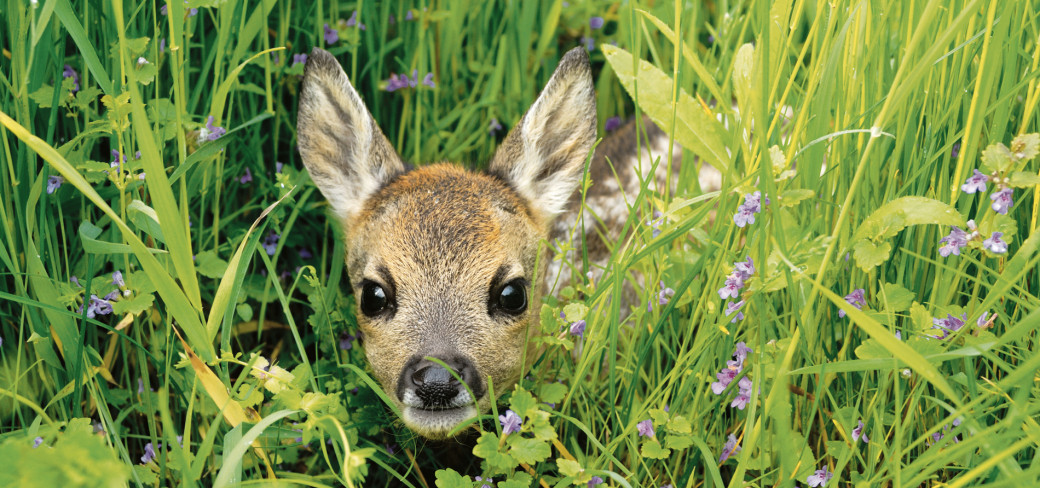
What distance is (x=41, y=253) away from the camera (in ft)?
9.21

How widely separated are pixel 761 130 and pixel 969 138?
2.52ft

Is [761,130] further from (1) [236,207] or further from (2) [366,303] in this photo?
(1) [236,207]

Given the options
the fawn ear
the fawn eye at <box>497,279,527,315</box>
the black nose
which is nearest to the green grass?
the black nose

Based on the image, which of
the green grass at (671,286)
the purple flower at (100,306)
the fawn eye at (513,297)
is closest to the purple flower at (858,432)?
the green grass at (671,286)

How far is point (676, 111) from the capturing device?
2.47 meters

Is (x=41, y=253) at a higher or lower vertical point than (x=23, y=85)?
lower

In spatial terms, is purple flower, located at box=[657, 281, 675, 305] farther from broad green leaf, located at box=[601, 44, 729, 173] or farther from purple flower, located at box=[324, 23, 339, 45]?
purple flower, located at box=[324, 23, 339, 45]

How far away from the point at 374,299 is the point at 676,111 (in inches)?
58.6

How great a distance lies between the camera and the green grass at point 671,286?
2.13 metres

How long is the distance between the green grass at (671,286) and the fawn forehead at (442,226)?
0.28 meters

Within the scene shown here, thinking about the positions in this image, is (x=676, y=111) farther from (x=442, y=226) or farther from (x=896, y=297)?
(x=442, y=226)

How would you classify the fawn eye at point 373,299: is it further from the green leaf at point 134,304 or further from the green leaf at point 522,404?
the green leaf at point 522,404

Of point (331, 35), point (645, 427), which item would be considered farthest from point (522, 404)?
point (331, 35)

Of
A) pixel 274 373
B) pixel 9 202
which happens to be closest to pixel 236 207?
pixel 9 202
